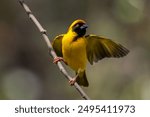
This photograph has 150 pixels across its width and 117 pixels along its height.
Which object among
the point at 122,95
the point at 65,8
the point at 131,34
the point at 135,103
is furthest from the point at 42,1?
the point at 135,103

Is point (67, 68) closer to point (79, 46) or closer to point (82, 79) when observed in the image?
point (82, 79)

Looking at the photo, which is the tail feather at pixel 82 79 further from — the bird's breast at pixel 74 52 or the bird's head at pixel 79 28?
Result: the bird's head at pixel 79 28

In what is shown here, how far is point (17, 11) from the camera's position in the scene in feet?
30.1

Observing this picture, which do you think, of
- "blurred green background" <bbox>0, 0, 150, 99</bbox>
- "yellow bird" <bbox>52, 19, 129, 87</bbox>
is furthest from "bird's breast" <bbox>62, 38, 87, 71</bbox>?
"blurred green background" <bbox>0, 0, 150, 99</bbox>

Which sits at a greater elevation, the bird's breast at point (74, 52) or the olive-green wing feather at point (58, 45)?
the olive-green wing feather at point (58, 45)

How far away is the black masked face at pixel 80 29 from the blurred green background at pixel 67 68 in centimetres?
55

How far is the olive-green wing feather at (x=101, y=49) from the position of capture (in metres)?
4.87

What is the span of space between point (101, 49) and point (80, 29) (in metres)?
0.19

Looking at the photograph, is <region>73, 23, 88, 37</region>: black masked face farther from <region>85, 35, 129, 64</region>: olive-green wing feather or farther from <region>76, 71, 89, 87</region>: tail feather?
<region>76, 71, 89, 87</region>: tail feather

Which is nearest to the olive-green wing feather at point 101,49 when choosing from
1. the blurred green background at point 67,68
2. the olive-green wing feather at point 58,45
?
the olive-green wing feather at point 58,45

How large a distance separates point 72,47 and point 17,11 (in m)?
4.12

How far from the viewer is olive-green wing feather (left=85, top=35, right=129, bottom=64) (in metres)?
4.87

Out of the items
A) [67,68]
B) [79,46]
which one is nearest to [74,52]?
[79,46]

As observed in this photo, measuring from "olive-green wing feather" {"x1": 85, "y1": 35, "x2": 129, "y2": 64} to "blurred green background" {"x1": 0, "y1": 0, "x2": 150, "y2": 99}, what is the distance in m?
0.51
